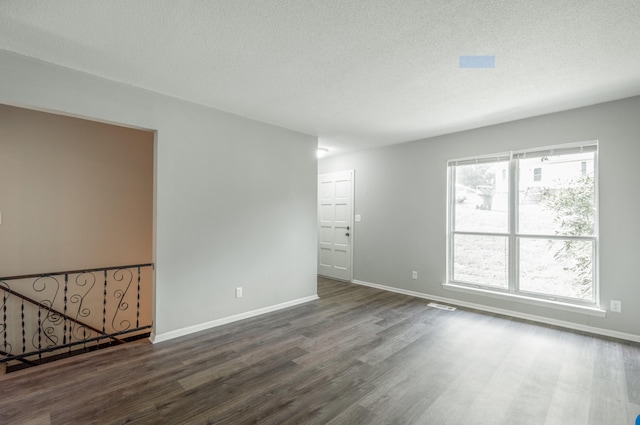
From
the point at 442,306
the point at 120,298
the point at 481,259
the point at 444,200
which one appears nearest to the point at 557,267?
the point at 481,259

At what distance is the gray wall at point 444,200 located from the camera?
3.12 metres

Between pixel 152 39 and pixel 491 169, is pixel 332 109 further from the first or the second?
pixel 491 169

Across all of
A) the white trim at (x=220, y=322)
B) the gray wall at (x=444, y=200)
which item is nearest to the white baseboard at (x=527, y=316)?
the gray wall at (x=444, y=200)

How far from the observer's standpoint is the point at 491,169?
414 centimetres

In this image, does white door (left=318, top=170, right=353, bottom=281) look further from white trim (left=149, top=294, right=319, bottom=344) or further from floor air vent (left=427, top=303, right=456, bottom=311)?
floor air vent (left=427, top=303, right=456, bottom=311)

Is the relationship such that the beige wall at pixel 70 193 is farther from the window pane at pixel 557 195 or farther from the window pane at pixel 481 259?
the window pane at pixel 557 195

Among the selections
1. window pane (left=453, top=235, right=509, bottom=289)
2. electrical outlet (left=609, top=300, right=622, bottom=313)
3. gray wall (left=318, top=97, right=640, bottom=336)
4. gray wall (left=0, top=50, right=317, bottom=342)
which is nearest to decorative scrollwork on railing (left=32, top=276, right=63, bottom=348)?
gray wall (left=0, top=50, right=317, bottom=342)

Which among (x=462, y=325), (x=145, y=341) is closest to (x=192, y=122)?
(x=145, y=341)

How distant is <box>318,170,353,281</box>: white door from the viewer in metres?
5.83

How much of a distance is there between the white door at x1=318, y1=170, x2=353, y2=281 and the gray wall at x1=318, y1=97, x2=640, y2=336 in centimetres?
18

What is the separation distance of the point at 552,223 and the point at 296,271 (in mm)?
3493

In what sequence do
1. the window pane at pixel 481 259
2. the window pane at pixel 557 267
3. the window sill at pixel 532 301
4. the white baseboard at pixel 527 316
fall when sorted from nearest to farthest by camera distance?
the white baseboard at pixel 527 316
the window sill at pixel 532 301
the window pane at pixel 557 267
the window pane at pixel 481 259

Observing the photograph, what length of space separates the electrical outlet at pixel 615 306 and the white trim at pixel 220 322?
364 centimetres

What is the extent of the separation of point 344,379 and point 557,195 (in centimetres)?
345
